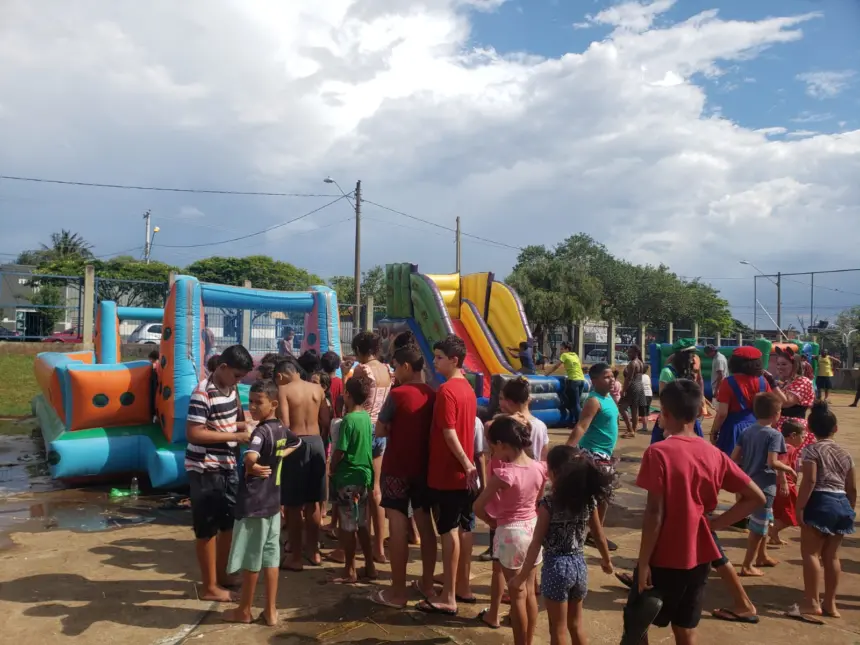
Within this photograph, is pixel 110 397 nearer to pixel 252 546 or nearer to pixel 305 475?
pixel 305 475

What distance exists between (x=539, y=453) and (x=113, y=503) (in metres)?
4.52

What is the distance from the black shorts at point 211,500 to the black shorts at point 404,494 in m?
0.94

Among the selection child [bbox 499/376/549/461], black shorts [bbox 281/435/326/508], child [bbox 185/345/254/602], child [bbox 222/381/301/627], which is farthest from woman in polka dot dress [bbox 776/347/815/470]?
child [bbox 185/345/254/602]

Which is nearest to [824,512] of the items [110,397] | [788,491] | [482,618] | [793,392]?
[788,491]

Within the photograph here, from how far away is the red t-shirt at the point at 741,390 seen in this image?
18.1 feet

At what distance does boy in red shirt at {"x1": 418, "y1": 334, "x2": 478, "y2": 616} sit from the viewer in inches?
158

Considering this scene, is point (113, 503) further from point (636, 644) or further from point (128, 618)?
point (636, 644)

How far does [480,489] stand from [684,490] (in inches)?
74.8

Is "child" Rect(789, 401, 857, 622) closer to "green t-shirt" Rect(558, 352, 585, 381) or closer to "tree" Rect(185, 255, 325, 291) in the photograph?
"green t-shirt" Rect(558, 352, 585, 381)

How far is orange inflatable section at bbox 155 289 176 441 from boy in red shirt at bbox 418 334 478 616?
363cm

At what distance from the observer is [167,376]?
22.5 feet

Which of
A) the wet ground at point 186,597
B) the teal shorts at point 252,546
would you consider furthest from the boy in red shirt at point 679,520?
the teal shorts at point 252,546

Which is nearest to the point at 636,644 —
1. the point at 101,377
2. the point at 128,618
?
the point at 128,618

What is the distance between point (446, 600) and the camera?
404cm
